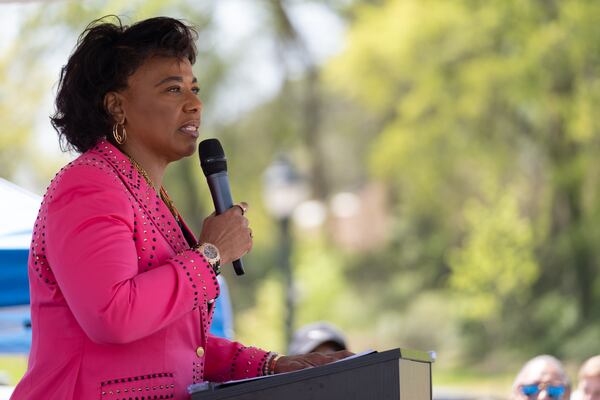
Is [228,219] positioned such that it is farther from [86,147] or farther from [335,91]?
[335,91]

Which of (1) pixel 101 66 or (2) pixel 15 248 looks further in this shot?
(2) pixel 15 248

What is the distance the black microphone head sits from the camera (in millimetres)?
2078

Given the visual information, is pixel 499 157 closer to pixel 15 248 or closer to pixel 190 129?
pixel 15 248

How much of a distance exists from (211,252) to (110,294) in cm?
22

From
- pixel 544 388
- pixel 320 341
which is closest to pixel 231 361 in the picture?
pixel 544 388

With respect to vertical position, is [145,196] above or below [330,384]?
above

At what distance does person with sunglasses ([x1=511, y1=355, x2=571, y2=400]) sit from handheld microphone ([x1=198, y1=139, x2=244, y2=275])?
165cm

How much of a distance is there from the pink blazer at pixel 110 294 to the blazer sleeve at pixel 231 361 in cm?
20

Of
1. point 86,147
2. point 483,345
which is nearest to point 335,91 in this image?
point 483,345

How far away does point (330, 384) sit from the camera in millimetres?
1699

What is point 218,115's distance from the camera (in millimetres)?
18016

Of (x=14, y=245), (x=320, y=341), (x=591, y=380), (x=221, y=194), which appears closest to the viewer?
(x=221, y=194)

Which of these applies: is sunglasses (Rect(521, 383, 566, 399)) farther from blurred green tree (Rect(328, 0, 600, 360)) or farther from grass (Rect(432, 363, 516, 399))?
blurred green tree (Rect(328, 0, 600, 360))

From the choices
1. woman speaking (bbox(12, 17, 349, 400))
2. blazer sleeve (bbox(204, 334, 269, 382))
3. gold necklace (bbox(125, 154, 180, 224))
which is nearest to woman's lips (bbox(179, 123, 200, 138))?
woman speaking (bbox(12, 17, 349, 400))
